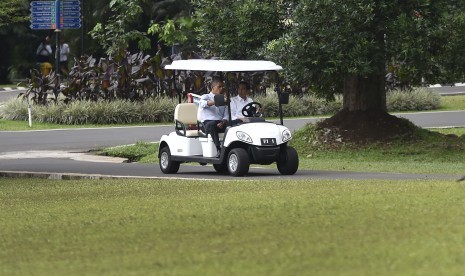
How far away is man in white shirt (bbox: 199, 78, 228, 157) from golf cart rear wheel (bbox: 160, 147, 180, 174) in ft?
3.20

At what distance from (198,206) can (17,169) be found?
9.90 meters

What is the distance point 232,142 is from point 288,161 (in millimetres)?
975

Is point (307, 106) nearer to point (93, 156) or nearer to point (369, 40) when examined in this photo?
point (93, 156)

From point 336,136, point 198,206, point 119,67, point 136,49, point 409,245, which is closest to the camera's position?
point 409,245

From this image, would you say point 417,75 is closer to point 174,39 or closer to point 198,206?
point 198,206

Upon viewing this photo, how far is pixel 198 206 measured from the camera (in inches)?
527

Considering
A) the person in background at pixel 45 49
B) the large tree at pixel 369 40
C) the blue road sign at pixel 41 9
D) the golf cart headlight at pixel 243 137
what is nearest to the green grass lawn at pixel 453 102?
the blue road sign at pixel 41 9

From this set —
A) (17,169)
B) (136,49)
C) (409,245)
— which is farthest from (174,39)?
(409,245)

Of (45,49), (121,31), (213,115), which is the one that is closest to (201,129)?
(213,115)

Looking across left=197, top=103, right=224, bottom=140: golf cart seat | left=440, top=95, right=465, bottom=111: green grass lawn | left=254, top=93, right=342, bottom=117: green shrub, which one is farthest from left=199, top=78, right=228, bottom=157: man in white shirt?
left=440, top=95, right=465, bottom=111: green grass lawn

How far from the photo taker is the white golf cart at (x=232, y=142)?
2011cm

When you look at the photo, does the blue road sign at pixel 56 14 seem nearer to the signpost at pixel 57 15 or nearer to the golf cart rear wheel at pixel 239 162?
the signpost at pixel 57 15

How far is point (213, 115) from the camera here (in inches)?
829

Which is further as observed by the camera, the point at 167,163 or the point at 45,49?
the point at 45,49
